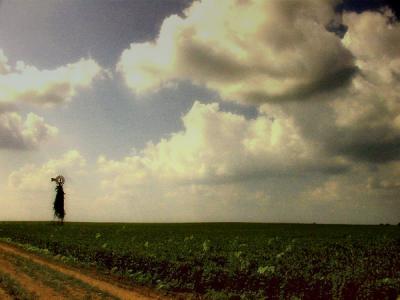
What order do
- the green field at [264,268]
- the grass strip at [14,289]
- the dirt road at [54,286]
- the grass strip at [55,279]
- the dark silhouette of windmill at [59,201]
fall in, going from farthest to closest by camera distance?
the dark silhouette of windmill at [59,201]
the grass strip at [55,279]
the green field at [264,268]
the dirt road at [54,286]
the grass strip at [14,289]

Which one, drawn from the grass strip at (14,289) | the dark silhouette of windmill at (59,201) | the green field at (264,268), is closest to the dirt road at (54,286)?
the grass strip at (14,289)

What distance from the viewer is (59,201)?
2972 inches

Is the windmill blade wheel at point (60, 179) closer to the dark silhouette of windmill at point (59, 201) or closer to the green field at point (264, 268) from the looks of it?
the dark silhouette of windmill at point (59, 201)

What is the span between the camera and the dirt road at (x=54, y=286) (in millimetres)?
14953

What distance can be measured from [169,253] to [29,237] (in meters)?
23.9

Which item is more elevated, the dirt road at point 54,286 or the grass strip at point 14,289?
the grass strip at point 14,289

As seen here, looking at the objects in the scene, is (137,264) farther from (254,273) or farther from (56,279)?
(254,273)

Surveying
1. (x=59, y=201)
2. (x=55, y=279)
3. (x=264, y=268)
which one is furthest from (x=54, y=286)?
(x=59, y=201)

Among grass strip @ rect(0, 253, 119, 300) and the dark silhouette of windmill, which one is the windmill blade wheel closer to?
the dark silhouette of windmill

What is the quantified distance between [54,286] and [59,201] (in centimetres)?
6239

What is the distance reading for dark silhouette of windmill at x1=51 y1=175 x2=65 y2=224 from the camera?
73938 millimetres

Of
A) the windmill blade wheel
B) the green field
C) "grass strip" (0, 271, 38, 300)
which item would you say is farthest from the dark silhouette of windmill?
"grass strip" (0, 271, 38, 300)

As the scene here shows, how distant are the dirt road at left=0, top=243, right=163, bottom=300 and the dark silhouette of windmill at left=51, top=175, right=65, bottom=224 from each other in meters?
54.3

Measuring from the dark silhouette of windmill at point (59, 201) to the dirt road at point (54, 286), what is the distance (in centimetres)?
5431
